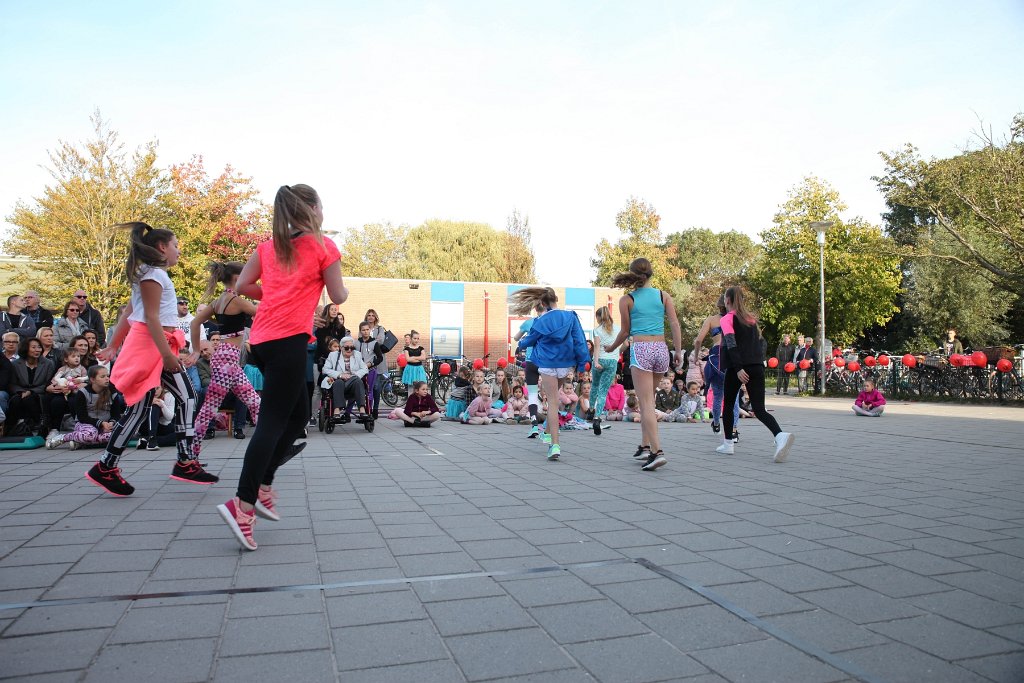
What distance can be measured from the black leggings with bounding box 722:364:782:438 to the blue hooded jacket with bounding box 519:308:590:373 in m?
1.68

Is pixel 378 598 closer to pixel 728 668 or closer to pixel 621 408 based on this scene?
pixel 728 668

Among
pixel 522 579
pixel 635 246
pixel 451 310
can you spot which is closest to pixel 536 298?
pixel 522 579

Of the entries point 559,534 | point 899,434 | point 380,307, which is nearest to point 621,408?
point 899,434

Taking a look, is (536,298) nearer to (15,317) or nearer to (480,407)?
(480,407)

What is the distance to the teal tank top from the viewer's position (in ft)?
24.0

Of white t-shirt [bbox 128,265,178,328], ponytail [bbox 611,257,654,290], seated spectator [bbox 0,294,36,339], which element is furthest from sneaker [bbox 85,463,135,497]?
seated spectator [bbox 0,294,36,339]

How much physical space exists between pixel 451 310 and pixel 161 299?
1046 inches

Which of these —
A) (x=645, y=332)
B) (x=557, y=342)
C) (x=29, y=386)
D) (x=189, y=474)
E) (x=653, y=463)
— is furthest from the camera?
(x=29, y=386)

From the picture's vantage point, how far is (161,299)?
510 centimetres

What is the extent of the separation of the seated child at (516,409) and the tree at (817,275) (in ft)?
93.2

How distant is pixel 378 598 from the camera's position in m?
3.04

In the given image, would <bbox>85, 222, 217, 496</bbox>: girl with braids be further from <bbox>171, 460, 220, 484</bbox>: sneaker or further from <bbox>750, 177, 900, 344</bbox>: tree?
<bbox>750, 177, 900, 344</bbox>: tree

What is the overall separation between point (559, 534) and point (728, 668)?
1845 millimetres

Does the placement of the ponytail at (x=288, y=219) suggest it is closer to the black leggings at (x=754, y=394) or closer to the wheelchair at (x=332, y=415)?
the black leggings at (x=754, y=394)
